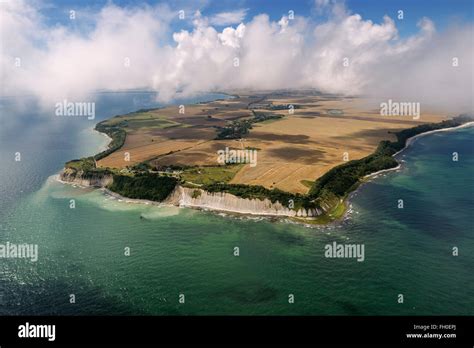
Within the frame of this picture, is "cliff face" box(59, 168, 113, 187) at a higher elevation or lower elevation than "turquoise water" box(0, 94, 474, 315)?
higher

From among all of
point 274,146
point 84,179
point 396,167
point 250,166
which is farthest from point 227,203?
point 396,167

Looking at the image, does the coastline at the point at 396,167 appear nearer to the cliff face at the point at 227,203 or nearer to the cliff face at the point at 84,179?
the cliff face at the point at 227,203

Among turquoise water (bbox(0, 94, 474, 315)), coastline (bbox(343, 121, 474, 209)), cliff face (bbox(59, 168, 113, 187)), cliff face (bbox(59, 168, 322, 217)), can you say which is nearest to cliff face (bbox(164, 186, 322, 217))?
cliff face (bbox(59, 168, 322, 217))

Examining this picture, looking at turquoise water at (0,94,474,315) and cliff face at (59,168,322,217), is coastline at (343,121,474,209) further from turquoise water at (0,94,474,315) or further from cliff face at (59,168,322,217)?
cliff face at (59,168,322,217)

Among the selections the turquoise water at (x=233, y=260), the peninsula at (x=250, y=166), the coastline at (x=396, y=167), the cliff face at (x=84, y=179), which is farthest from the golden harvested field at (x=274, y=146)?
the turquoise water at (x=233, y=260)

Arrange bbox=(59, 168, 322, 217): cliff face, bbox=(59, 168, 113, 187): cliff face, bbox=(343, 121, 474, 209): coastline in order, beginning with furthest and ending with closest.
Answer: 1. bbox=(59, 168, 113, 187): cliff face
2. bbox=(343, 121, 474, 209): coastline
3. bbox=(59, 168, 322, 217): cliff face

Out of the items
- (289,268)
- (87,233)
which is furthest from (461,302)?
(87,233)
